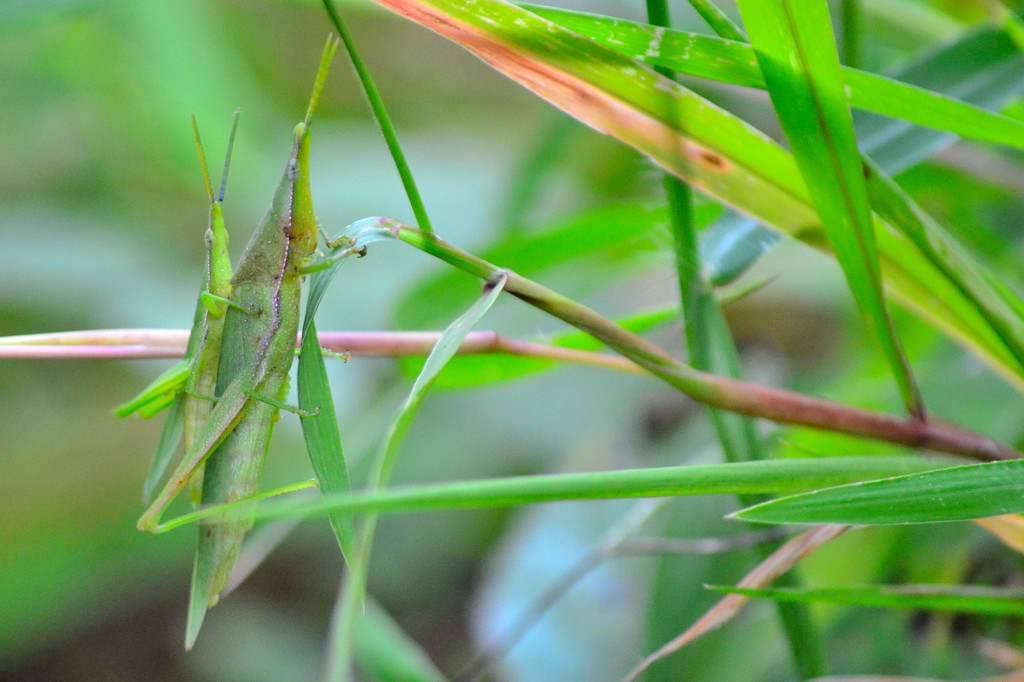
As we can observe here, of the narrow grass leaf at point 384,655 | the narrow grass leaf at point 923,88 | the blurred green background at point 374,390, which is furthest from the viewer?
the blurred green background at point 374,390

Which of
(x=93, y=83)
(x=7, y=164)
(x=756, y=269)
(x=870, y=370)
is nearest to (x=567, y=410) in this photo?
(x=756, y=269)

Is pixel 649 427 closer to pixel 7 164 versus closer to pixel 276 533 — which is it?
pixel 276 533

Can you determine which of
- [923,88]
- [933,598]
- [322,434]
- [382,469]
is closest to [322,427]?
[322,434]

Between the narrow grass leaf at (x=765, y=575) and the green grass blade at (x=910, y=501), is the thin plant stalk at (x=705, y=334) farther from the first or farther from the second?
the green grass blade at (x=910, y=501)

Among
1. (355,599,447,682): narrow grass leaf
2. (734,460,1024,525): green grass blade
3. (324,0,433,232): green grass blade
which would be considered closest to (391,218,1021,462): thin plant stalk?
(324,0,433,232): green grass blade

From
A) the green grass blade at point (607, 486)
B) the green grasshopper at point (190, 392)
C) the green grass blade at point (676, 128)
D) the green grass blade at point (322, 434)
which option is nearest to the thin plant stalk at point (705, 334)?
the green grass blade at point (676, 128)
